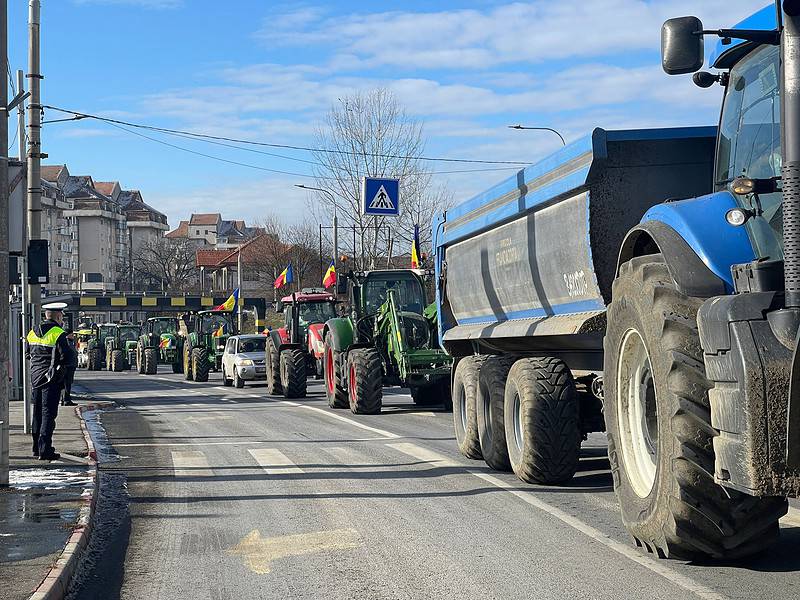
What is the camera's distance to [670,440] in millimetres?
5977

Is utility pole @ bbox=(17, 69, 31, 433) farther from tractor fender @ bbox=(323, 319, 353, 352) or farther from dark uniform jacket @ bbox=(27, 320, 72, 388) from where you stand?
tractor fender @ bbox=(323, 319, 353, 352)

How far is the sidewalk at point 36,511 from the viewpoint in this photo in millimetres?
6988

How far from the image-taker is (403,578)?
6801 millimetres

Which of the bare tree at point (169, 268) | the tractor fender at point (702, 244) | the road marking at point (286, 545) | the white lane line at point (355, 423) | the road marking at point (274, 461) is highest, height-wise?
the bare tree at point (169, 268)

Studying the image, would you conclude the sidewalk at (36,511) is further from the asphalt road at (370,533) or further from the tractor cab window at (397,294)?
the tractor cab window at (397,294)

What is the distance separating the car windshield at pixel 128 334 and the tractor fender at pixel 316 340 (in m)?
31.5

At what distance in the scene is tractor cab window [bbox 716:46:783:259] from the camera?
5758mm

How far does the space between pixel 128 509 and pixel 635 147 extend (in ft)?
17.9

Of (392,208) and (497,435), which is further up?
(392,208)

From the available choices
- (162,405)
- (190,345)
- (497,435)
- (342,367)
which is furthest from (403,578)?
(190,345)

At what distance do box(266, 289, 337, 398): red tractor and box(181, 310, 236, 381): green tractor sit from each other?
348 inches

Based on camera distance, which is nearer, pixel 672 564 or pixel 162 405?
pixel 672 564

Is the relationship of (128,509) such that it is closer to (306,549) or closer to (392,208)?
(306,549)

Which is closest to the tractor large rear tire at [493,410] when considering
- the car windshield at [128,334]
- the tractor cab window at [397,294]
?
the tractor cab window at [397,294]
